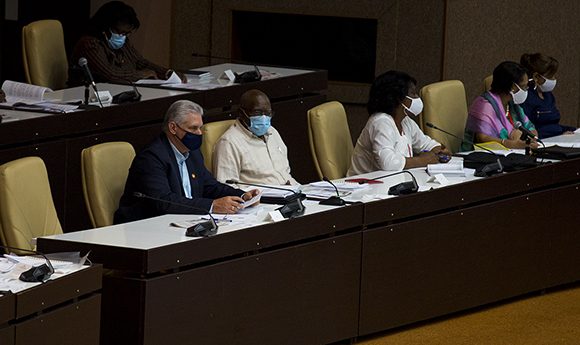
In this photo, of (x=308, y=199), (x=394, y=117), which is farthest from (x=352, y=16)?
(x=308, y=199)

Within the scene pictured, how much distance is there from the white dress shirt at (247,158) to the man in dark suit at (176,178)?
0.30 meters

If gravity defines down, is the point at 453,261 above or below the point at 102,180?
below

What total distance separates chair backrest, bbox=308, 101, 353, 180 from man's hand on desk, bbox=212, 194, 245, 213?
136 cm

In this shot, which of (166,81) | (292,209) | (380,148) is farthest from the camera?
(166,81)

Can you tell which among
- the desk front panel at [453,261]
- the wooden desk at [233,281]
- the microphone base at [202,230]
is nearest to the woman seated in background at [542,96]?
the desk front panel at [453,261]

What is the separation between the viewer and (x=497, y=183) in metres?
6.66

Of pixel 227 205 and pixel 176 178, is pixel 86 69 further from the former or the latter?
pixel 227 205

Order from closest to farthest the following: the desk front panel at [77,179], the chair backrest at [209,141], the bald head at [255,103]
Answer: the bald head at [255,103], the chair backrest at [209,141], the desk front panel at [77,179]

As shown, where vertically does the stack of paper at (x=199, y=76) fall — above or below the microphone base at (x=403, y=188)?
above

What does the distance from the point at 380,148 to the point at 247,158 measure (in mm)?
777

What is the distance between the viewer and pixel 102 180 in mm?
5930

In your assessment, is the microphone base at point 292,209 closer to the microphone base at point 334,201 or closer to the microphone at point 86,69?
the microphone base at point 334,201

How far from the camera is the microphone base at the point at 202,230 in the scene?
5219 mm

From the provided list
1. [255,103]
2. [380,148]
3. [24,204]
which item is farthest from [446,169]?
[24,204]
